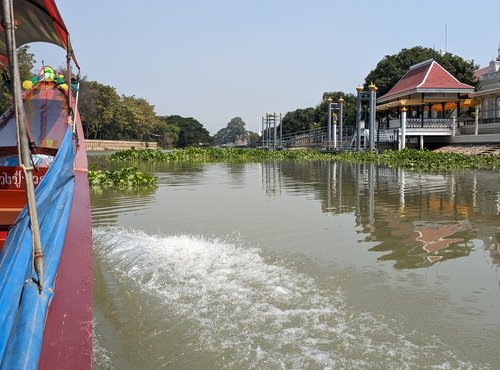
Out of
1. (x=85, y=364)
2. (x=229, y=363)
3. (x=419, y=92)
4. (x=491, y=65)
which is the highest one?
(x=491, y=65)

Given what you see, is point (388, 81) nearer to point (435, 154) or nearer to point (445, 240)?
point (435, 154)

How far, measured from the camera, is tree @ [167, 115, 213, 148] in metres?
107

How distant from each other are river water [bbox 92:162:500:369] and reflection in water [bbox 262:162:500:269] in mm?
42

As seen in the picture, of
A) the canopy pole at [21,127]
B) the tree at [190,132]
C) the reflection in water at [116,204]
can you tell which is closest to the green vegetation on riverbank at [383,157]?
the reflection in water at [116,204]

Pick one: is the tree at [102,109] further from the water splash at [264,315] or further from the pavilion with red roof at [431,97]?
the water splash at [264,315]

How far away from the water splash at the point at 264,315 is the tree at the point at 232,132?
5955 inches

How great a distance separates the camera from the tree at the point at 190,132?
106938mm

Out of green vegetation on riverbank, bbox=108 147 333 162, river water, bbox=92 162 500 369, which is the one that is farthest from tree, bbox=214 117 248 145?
river water, bbox=92 162 500 369

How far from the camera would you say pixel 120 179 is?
13914 mm

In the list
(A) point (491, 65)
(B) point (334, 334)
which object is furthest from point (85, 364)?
(A) point (491, 65)

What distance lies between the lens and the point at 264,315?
373cm

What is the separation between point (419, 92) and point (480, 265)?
2592 centimetres

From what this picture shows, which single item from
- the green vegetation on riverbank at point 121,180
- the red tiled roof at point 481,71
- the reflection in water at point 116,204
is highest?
the red tiled roof at point 481,71

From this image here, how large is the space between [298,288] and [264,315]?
74cm
